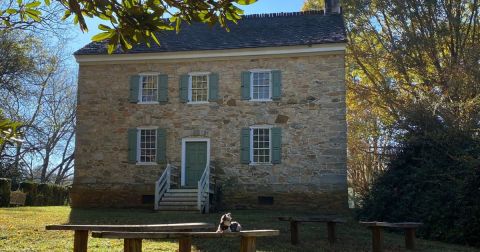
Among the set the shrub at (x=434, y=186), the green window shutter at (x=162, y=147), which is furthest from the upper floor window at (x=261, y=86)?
the shrub at (x=434, y=186)

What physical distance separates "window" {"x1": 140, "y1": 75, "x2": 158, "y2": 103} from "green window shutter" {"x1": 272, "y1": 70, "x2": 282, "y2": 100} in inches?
183

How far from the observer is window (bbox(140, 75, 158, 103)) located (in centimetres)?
2067

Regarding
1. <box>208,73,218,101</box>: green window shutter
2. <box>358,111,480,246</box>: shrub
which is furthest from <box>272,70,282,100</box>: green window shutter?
<box>358,111,480,246</box>: shrub

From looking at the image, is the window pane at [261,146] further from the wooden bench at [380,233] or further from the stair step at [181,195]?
the wooden bench at [380,233]

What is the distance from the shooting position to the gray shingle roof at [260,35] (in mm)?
19719

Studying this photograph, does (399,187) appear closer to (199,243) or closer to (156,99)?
(199,243)

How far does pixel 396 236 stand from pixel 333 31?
29.8 feet

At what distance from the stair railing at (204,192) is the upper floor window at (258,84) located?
3.14m

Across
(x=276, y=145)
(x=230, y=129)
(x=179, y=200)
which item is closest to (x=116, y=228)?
(x=179, y=200)

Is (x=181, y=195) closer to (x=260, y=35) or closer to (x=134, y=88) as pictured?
(x=134, y=88)

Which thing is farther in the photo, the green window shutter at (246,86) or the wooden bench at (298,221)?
the green window shutter at (246,86)

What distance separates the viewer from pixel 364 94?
2445cm

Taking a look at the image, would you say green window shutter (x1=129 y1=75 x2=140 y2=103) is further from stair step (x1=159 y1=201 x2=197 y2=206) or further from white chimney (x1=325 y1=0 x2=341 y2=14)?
white chimney (x1=325 y1=0 x2=341 y2=14)

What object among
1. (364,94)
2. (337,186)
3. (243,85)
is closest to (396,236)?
(337,186)
